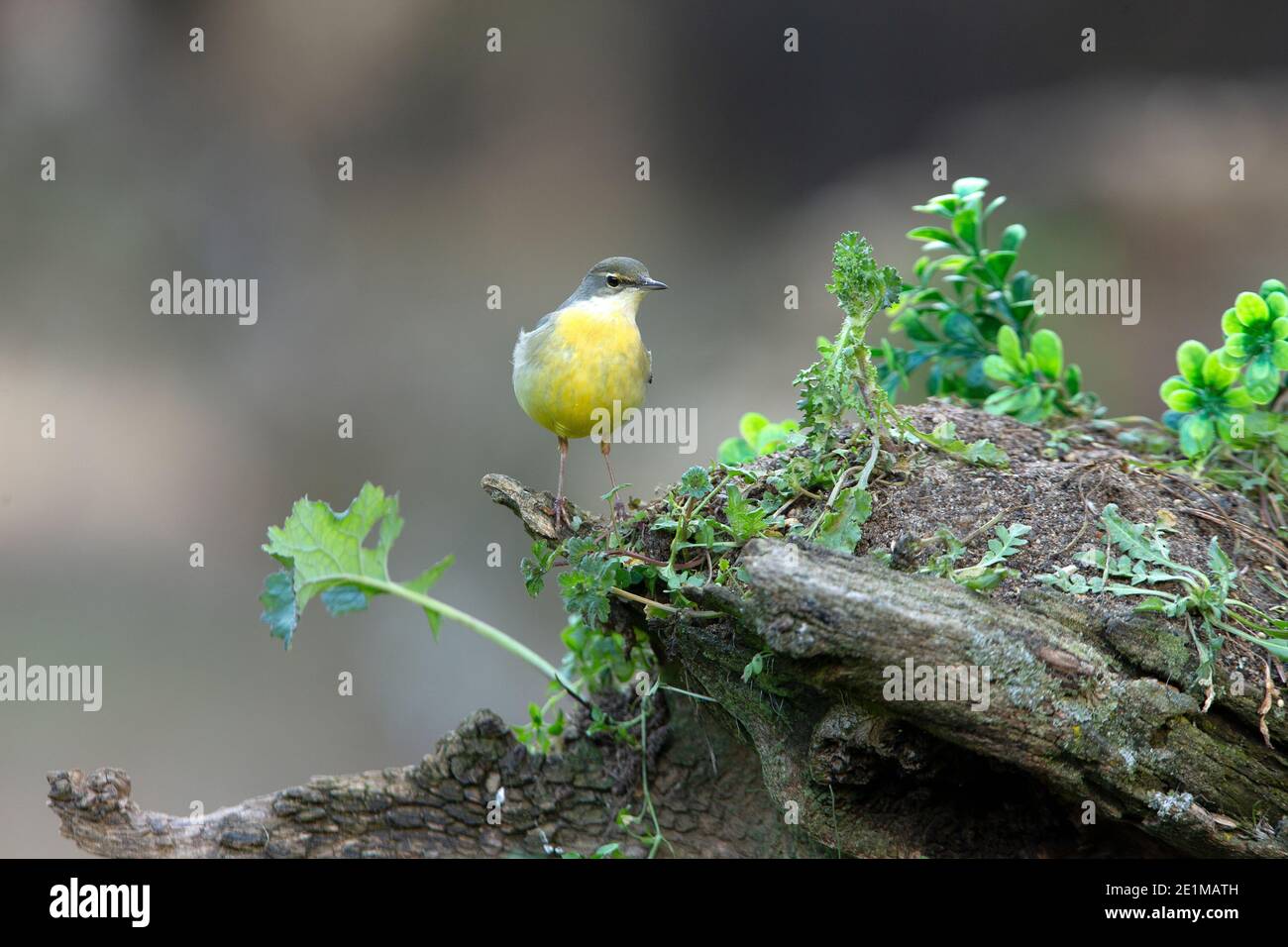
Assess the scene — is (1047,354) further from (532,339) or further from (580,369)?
(532,339)

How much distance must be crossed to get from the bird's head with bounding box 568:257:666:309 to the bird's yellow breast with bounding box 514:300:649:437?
0.50 feet

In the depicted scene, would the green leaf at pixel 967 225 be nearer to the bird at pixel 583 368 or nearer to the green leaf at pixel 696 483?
the bird at pixel 583 368

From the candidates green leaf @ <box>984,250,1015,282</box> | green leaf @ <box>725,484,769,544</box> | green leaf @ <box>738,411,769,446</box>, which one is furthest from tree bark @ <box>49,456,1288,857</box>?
green leaf @ <box>984,250,1015,282</box>

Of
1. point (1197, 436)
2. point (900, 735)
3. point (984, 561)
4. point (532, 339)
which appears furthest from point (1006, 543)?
point (532, 339)

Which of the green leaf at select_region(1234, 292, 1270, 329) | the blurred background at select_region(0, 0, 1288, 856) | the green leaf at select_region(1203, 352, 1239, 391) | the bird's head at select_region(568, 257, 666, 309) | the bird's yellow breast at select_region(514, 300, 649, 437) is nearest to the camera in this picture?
the green leaf at select_region(1234, 292, 1270, 329)

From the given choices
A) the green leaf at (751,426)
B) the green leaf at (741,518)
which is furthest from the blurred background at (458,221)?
the green leaf at (741,518)

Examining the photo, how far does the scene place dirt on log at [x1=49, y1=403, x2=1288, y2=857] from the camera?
230cm

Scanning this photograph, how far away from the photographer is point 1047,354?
3.92m

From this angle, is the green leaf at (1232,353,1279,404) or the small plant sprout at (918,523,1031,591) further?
the green leaf at (1232,353,1279,404)

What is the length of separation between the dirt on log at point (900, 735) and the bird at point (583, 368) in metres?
0.81

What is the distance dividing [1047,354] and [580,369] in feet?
5.67

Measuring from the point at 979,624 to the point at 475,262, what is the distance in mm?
6409

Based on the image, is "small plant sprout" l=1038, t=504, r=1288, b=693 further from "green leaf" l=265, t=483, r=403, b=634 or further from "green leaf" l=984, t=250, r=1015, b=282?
"green leaf" l=265, t=483, r=403, b=634

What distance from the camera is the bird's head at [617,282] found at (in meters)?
4.30
